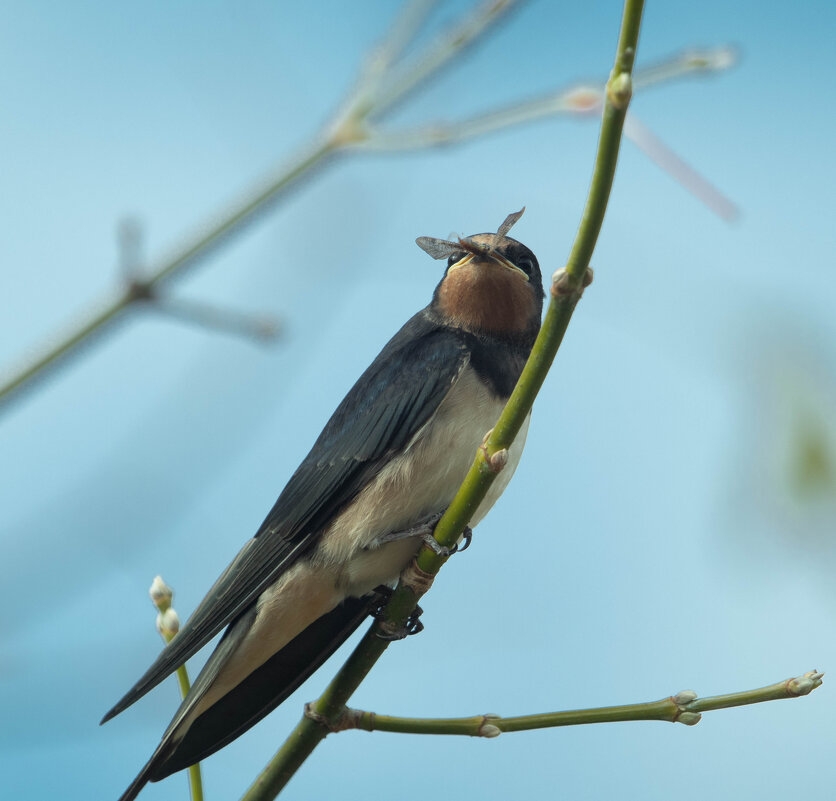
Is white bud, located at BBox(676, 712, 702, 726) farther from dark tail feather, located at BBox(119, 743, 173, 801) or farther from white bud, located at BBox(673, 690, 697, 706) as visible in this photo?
dark tail feather, located at BBox(119, 743, 173, 801)

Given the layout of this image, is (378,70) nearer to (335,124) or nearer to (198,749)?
(335,124)

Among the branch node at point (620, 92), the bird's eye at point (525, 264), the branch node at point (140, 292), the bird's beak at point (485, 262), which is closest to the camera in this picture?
the branch node at point (140, 292)

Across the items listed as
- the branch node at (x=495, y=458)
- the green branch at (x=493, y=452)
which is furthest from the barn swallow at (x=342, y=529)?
the branch node at (x=495, y=458)

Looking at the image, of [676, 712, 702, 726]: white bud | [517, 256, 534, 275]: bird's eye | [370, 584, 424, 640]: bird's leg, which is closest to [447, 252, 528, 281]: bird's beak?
[517, 256, 534, 275]: bird's eye

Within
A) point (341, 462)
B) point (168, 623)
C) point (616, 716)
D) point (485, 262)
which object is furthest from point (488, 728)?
point (485, 262)

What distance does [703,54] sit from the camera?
1.94 meters

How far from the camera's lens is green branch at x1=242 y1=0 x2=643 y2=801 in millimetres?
1723

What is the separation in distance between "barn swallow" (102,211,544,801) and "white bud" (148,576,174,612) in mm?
607

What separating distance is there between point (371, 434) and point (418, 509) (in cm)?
32

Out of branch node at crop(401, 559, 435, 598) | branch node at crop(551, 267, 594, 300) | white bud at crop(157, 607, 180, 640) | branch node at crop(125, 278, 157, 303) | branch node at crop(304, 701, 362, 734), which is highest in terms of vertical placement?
branch node at crop(401, 559, 435, 598)

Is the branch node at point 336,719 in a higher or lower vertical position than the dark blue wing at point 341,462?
lower

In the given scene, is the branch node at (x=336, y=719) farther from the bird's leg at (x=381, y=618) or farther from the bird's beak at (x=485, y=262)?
the bird's beak at (x=485, y=262)

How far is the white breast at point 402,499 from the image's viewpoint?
3531 mm

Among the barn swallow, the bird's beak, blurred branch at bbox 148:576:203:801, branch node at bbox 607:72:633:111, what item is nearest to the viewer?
branch node at bbox 607:72:633:111
